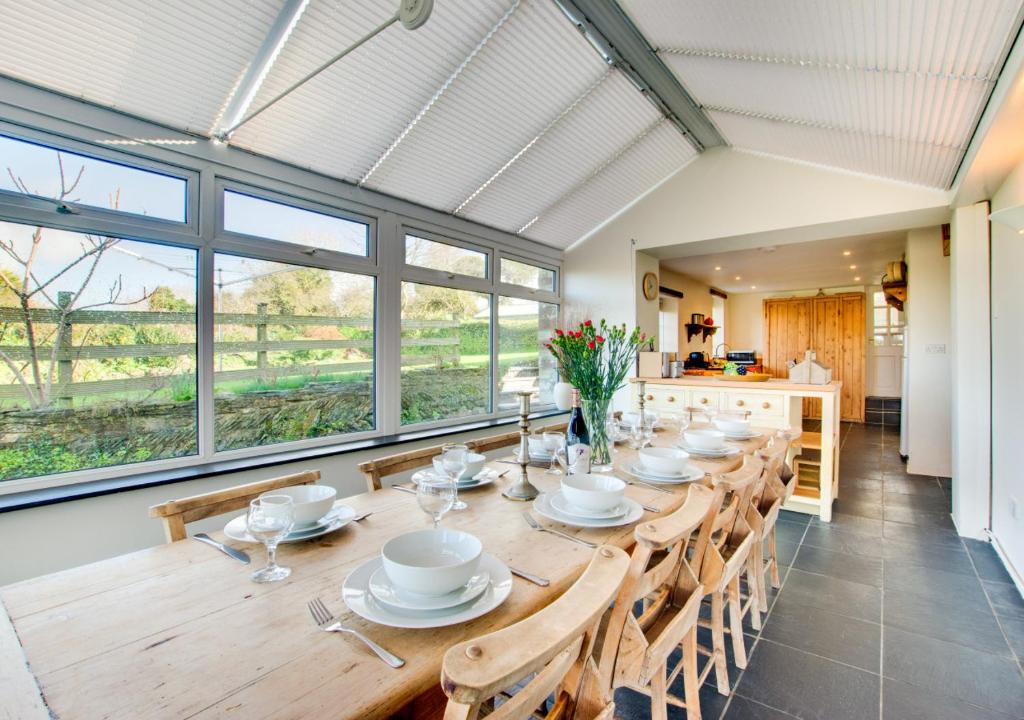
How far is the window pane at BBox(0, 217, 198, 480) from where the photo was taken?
6.57ft

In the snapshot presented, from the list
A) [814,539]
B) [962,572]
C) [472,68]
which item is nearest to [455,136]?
[472,68]

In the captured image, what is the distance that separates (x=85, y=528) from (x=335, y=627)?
2.02m

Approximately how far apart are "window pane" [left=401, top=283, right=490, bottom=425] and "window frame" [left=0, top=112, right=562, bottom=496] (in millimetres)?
97

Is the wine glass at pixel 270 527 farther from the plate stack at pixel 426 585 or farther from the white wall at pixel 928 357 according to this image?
the white wall at pixel 928 357

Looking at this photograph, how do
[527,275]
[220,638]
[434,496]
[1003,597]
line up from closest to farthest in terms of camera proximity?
[220,638]
[434,496]
[1003,597]
[527,275]

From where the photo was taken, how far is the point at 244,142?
8.35 ft

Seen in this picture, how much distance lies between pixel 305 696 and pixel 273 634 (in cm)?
20

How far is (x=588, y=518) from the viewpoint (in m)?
1.32

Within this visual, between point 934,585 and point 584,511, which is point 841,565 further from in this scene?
point 584,511

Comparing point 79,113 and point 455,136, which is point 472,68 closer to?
point 455,136

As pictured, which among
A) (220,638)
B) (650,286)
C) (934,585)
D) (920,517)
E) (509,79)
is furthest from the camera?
(650,286)

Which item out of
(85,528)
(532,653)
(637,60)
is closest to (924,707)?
(532,653)

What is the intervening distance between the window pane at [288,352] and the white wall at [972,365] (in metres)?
4.07

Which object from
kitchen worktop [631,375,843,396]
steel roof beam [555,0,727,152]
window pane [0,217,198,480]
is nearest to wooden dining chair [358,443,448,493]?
window pane [0,217,198,480]
